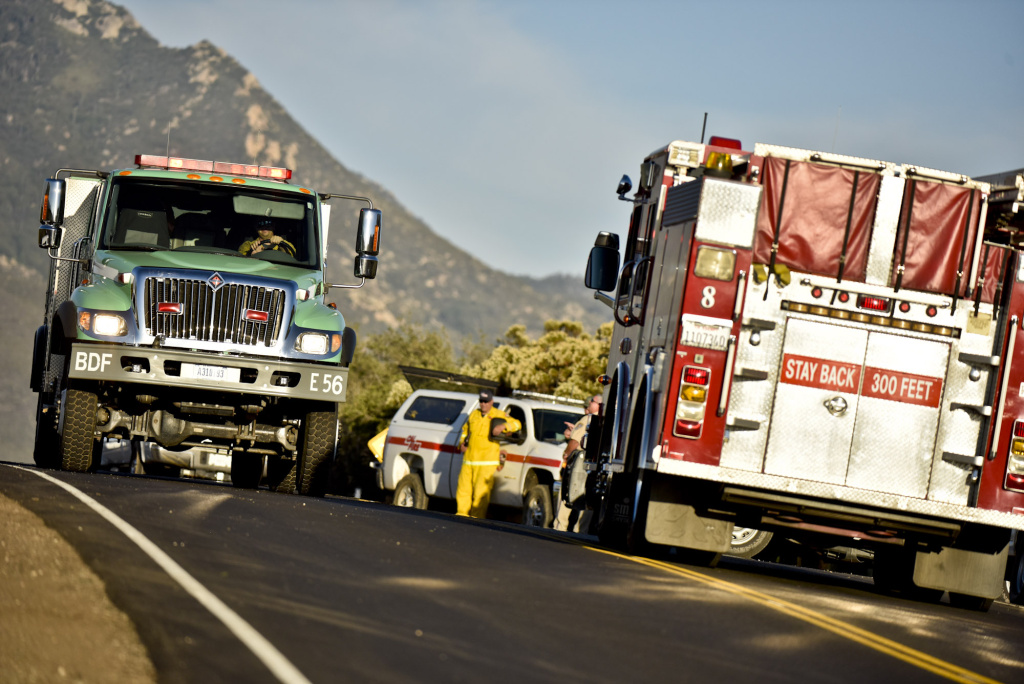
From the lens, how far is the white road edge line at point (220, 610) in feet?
20.8

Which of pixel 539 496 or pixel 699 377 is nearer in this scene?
pixel 699 377

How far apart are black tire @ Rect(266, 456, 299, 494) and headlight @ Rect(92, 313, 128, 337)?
2461 mm

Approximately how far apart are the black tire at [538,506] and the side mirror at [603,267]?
520 cm

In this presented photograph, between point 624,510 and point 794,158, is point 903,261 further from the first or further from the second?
point 624,510

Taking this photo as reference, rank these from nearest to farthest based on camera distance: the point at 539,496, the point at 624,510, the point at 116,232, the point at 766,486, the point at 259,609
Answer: the point at 259,609, the point at 766,486, the point at 624,510, the point at 116,232, the point at 539,496

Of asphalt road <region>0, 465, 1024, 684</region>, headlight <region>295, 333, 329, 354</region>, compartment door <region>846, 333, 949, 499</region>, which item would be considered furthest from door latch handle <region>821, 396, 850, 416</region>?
headlight <region>295, 333, 329, 354</region>

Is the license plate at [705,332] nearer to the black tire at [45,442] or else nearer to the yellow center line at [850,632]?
the yellow center line at [850,632]

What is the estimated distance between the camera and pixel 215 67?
615 feet

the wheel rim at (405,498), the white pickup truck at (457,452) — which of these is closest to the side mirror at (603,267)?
the white pickup truck at (457,452)

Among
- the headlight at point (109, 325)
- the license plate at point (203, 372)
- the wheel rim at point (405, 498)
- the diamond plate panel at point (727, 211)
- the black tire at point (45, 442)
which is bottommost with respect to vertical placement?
the wheel rim at point (405, 498)

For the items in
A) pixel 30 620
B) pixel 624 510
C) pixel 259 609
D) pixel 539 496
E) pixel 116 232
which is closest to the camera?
pixel 30 620

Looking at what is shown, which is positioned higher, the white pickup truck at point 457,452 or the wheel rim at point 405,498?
the white pickup truck at point 457,452

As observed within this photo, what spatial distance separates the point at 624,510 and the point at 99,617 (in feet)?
21.5

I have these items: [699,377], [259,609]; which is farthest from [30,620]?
[699,377]
